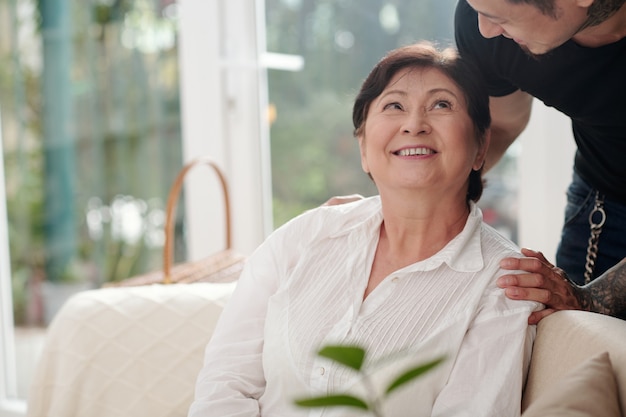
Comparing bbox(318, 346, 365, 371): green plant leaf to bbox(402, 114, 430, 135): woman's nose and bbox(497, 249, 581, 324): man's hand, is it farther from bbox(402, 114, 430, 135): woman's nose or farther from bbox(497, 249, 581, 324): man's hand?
bbox(402, 114, 430, 135): woman's nose

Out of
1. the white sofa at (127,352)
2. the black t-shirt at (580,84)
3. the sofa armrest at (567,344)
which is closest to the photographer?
the sofa armrest at (567,344)

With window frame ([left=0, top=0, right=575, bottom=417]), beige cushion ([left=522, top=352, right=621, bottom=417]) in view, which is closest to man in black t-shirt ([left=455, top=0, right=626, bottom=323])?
beige cushion ([left=522, top=352, right=621, bottom=417])

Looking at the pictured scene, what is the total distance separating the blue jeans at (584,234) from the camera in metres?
1.87

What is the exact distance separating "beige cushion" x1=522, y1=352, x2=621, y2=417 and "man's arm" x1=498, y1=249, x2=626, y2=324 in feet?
1.01

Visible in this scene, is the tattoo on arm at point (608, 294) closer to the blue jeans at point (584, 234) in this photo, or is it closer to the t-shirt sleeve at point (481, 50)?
the blue jeans at point (584, 234)

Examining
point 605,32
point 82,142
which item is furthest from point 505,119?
point 82,142

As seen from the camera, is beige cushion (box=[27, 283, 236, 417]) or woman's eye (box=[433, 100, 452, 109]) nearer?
woman's eye (box=[433, 100, 452, 109])

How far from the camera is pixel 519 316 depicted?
1.55m

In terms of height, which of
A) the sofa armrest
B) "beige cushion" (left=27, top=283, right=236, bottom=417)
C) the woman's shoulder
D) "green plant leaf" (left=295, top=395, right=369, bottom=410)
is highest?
"green plant leaf" (left=295, top=395, right=369, bottom=410)

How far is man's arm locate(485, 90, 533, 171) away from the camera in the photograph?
Result: 6.34ft

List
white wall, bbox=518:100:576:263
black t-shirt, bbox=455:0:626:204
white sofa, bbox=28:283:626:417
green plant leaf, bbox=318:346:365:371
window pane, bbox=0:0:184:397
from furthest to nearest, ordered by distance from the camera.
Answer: window pane, bbox=0:0:184:397 < white wall, bbox=518:100:576:263 < white sofa, bbox=28:283:626:417 < black t-shirt, bbox=455:0:626:204 < green plant leaf, bbox=318:346:365:371

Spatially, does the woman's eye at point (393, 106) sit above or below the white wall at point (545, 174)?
above

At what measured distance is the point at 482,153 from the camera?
5.89 feet

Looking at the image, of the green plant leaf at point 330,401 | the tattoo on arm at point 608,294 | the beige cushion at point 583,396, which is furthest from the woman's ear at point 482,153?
the green plant leaf at point 330,401
